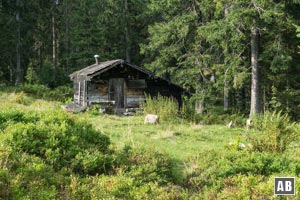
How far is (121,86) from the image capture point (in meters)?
25.8

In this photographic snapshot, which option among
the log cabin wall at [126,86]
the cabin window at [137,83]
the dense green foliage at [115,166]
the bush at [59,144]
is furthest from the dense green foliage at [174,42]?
the bush at [59,144]

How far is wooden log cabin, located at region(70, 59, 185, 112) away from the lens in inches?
992

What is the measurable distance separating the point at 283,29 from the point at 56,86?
23.5 meters

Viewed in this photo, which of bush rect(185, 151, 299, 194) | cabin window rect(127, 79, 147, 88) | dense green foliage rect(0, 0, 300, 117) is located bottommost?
bush rect(185, 151, 299, 194)

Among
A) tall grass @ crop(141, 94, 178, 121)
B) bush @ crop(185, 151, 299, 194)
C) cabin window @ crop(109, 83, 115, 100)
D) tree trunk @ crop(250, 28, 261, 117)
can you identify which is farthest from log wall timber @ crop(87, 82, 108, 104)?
bush @ crop(185, 151, 299, 194)

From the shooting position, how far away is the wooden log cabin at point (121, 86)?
2520 centimetres

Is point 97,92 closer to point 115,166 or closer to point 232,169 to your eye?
point 115,166

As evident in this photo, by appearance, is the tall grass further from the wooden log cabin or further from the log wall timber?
the log wall timber

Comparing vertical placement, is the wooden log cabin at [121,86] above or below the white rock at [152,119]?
above

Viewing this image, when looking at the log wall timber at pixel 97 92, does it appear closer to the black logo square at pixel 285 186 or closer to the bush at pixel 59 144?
the bush at pixel 59 144

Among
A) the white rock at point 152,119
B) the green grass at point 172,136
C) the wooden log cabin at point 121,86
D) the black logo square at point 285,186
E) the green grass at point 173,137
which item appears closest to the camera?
the black logo square at point 285,186

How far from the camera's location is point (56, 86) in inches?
1460

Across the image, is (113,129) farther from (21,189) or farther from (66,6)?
(66,6)

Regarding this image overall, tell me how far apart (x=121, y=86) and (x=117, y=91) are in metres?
0.43
